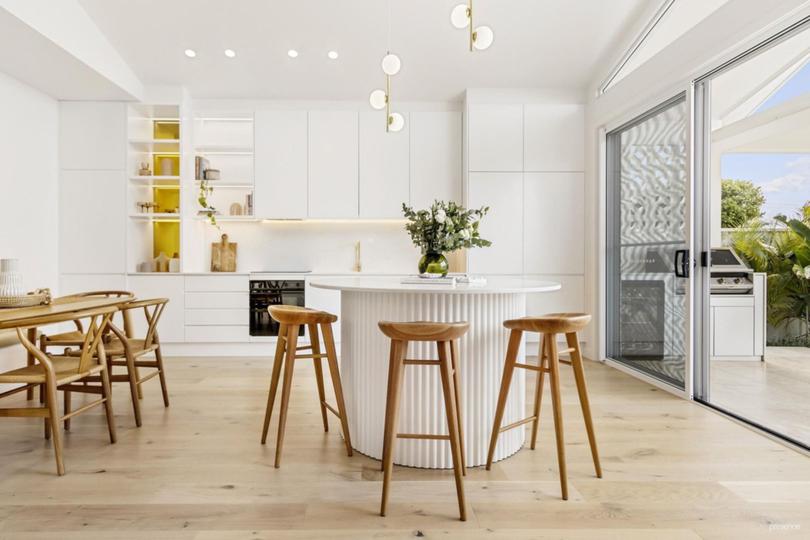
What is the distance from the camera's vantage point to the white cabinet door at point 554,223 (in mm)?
5062

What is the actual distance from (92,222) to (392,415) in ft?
14.7

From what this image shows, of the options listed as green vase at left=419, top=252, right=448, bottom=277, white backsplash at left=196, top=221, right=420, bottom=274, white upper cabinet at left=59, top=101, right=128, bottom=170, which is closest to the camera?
green vase at left=419, top=252, right=448, bottom=277

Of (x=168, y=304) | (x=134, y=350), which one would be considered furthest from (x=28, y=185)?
(x=134, y=350)

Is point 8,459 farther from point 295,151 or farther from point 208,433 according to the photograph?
point 295,151

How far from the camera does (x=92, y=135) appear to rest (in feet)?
16.0

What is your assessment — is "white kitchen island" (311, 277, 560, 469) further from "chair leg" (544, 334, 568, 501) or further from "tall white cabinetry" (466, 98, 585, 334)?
"tall white cabinetry" (466, 98, 585, 334)

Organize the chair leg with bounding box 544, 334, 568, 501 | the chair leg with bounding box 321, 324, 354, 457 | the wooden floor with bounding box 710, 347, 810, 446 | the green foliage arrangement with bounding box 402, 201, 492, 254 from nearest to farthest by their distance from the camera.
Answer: the chair leg with bounding box 544, 334, 568, 501 → the chair leg with bounding box 321, 324, 354, 457 → the green foliage arrangement with bounding box 402, 201, 492, 254 → the wooden floor with bounding box 710, 347, 810, 446

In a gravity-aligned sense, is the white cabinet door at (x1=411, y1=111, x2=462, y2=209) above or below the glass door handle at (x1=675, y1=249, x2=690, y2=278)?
above

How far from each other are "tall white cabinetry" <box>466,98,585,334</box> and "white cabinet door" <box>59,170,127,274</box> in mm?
3643

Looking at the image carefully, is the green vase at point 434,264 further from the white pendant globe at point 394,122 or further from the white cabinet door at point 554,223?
the white cabinet door at point 554,223

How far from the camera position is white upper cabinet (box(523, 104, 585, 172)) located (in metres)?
5.06

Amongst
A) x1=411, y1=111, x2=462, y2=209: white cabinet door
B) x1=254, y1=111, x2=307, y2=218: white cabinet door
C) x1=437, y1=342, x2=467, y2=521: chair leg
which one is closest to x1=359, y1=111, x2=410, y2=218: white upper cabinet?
x1=411, y1=111, x2=462, y2=209: white cabinet door

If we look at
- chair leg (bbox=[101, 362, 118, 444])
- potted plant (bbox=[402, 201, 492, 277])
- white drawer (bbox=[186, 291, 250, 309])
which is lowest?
chair leg (bbox=[101, 362, 118, 444])

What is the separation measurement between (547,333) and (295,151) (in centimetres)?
393
